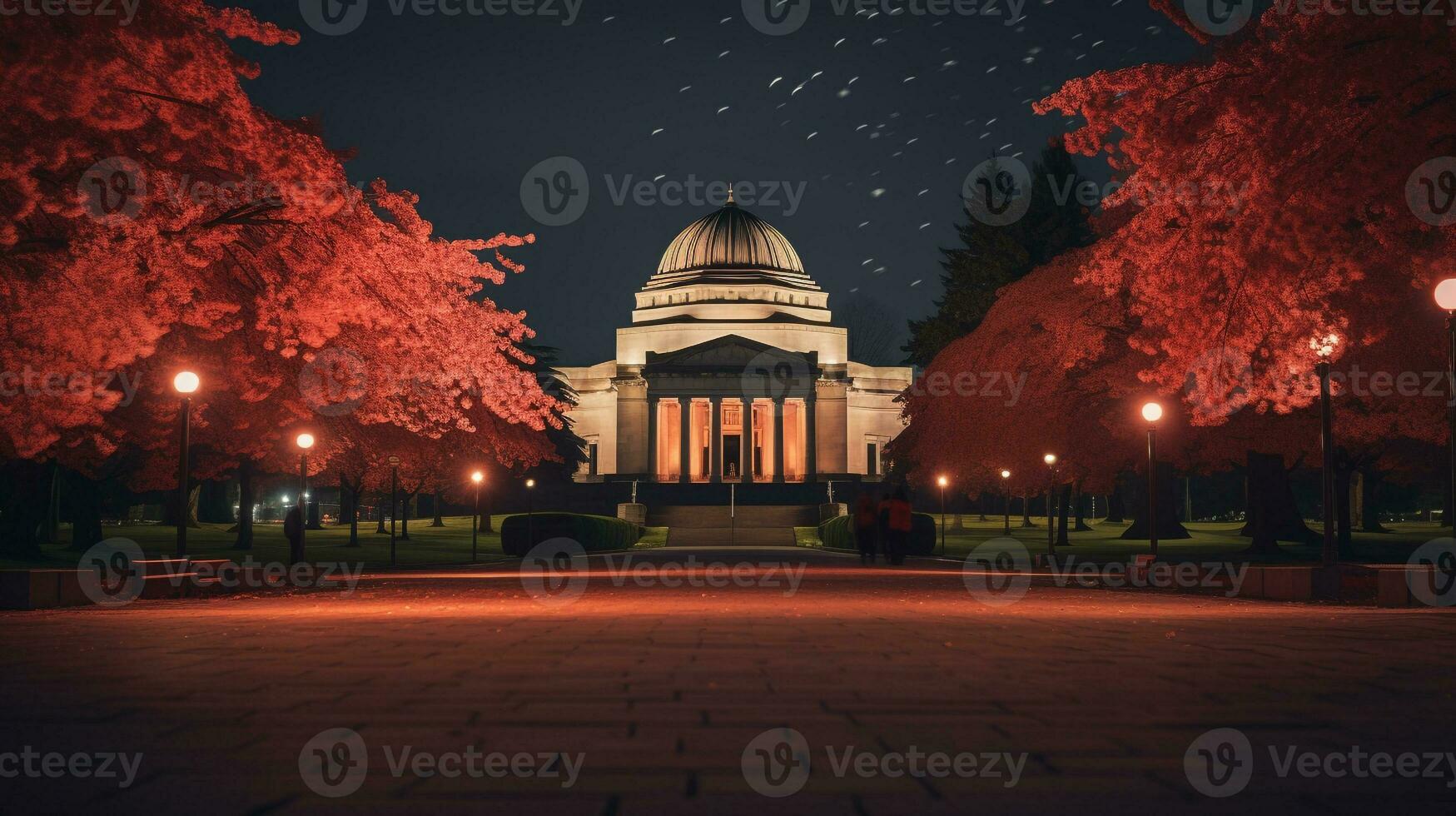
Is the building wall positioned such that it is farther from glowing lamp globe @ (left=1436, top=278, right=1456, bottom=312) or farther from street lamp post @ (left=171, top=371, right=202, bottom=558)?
glowing lamp globe @ (left=1436, top=278, right=1456, bottom=312)

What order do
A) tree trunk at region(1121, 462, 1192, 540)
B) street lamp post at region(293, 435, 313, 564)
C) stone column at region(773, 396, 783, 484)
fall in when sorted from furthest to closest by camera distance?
stone column at region(773, 396, 783, 484), tree trunk at region(1121, 462, 1192, 540), street lamp post at region(293, 435, 313, 564)

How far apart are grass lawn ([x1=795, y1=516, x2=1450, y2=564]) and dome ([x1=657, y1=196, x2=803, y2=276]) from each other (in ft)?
134

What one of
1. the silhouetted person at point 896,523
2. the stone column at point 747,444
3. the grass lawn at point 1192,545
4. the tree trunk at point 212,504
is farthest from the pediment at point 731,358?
→ the silhouetted person at point 896,523

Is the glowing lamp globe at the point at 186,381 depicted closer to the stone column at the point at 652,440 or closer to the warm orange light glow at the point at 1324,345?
the warm orange light glow at the point at 1324,345

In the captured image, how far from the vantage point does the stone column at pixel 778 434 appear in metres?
106

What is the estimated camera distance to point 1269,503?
48.4 metres

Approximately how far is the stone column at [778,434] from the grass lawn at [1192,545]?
22.4m

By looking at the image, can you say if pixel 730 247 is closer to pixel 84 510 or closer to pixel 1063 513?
pixel 1063 513

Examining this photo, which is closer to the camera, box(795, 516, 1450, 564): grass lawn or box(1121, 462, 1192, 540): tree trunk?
box(795, 516, 1450, 564): grass lawn

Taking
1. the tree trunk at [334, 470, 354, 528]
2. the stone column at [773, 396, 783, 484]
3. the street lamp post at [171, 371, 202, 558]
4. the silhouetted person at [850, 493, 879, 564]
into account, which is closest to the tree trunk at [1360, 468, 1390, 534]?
the stone column at [773, 396, 783, 484]

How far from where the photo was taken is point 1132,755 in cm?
707

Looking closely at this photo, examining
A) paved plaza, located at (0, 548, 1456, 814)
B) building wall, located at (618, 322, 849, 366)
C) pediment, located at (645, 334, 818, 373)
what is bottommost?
paved plaza, located at (0, 548, 1456, 814)

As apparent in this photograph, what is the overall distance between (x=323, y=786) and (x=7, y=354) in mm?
14425

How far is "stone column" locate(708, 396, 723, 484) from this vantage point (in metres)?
109
